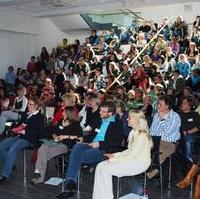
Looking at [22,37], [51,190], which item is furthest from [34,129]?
[22,37]

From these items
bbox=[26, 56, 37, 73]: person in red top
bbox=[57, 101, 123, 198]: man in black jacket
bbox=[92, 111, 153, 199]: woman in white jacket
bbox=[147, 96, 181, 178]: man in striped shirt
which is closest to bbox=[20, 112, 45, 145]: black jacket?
bbox=[57, 101, 123, 198]: man in black jacket

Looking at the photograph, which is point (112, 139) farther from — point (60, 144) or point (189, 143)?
point (189, 143)

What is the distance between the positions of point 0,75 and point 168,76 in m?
6.18

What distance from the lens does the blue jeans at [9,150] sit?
16.1ft

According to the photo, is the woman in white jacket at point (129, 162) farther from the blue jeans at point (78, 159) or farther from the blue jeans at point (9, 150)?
the blue jeans at point (9, 150)

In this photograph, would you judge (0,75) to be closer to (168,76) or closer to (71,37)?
(71,37)

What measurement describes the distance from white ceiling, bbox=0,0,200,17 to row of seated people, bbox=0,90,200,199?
19.5 feet

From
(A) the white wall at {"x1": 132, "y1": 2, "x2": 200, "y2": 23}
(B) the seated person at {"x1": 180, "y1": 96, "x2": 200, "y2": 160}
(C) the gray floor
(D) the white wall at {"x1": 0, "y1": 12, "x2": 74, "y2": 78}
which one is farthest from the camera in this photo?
(A) the white wall at {"x1": 132, "y1": 2, "x2": 200, "y2": 23}

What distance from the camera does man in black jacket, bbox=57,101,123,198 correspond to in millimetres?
4480

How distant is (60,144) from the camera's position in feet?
15.8

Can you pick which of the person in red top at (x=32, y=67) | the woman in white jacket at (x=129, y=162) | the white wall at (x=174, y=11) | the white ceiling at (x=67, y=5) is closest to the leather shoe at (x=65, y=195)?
the woman in white jacket at (x=129, y=162)

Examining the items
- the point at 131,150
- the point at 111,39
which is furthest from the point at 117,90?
the point at 111,39

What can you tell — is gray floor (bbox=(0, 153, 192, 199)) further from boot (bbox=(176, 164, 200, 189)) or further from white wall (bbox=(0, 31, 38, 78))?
white wall (bbox=(0, 31, 38, 78))

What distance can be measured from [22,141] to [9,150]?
20 cm
